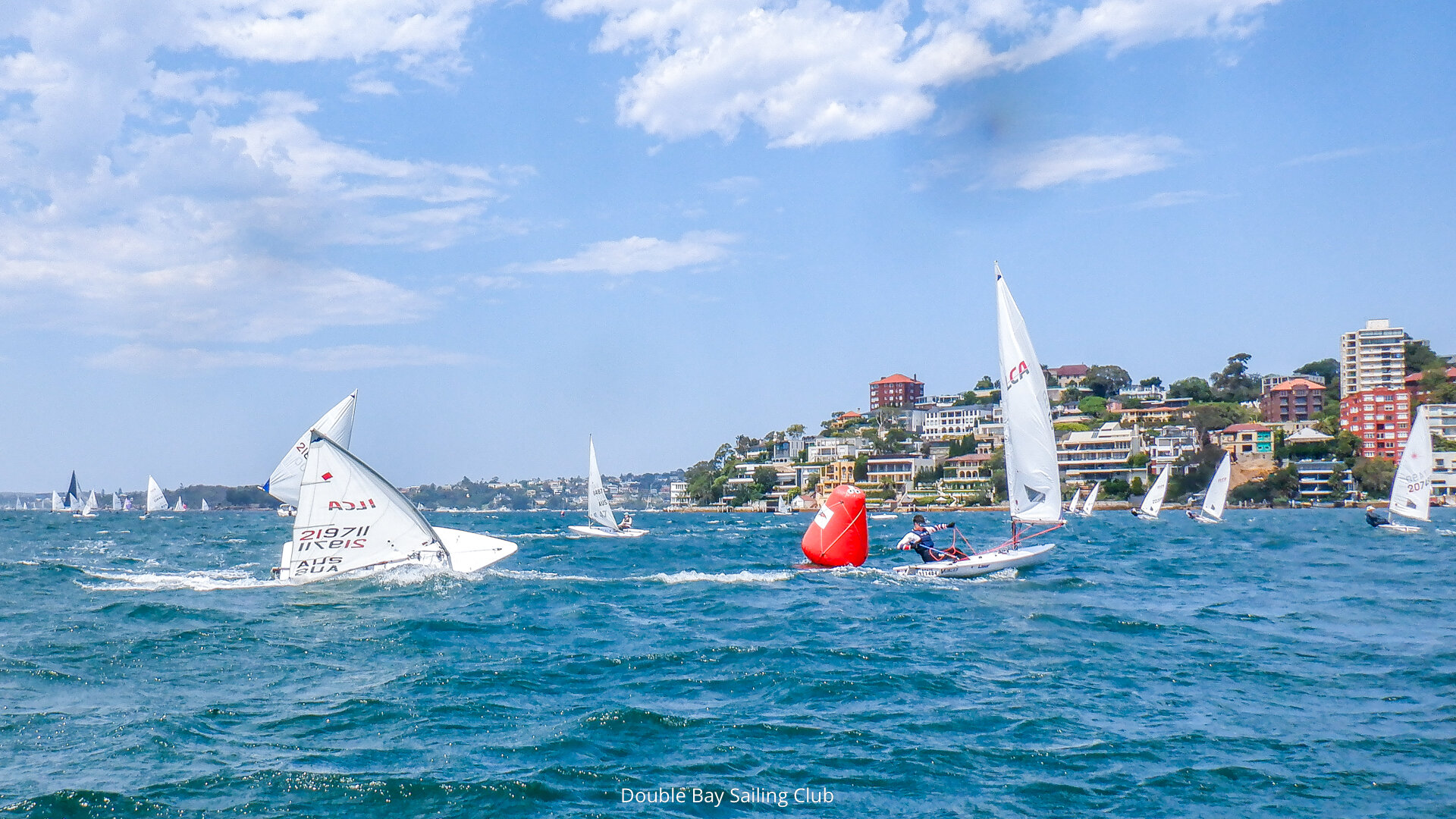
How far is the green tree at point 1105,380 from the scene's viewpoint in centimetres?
19362

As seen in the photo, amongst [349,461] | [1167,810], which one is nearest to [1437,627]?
[1167,810]

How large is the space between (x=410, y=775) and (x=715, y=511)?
163659mm

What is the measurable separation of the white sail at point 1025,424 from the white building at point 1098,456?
110 meters

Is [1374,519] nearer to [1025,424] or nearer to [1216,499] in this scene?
[1216,499]

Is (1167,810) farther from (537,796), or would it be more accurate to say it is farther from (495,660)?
(495,660)

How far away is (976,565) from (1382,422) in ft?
409

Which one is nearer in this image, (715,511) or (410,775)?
(410,775)

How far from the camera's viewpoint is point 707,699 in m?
11.4

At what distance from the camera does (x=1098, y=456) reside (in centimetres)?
13238

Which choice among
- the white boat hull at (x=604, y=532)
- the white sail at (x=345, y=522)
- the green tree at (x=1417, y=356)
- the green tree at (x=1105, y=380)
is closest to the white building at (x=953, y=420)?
the green tree at (x=1105, y=380)

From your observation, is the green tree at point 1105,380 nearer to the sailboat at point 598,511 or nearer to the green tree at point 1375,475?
the green tree at point 1375,475

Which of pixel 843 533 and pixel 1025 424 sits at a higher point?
pixel 1025 424

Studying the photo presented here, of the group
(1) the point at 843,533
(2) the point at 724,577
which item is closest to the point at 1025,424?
(1) the point at 843,533

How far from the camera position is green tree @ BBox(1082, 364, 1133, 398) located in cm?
19362
